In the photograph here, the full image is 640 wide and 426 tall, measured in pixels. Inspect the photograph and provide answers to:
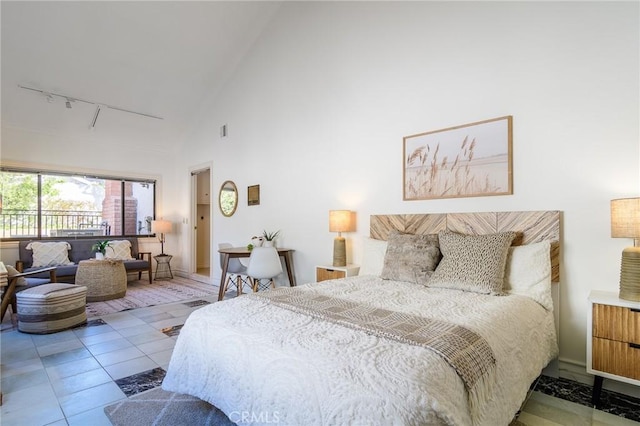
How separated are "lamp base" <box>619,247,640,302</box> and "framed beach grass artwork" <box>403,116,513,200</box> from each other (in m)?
0.88

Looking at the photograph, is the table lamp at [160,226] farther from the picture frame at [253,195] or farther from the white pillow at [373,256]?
the white pillow at [373,256]

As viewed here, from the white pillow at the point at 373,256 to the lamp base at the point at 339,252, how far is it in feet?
1.21

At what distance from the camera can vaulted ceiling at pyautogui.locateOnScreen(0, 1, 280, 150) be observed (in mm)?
4086

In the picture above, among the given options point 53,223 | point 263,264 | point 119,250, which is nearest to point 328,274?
point 263,264

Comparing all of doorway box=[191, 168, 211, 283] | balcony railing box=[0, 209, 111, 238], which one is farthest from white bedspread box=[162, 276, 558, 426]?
balcony railing box=[0, 209, 111, 238]

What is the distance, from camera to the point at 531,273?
232cm

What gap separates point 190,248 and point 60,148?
9.14ft

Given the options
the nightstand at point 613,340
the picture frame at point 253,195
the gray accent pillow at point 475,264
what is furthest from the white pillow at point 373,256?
the picture frame at point 253,195

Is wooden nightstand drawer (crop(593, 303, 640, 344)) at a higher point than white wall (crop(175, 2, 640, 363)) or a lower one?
lower

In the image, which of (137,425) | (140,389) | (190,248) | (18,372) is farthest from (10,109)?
(137,425)

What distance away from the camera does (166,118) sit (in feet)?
20.1

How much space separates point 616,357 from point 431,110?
234cm

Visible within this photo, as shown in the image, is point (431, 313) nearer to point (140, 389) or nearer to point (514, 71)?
point (140, 389)

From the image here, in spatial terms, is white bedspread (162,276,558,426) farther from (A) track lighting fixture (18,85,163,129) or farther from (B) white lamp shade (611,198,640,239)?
(A) track lighting fixture (18,85,163,129)
